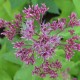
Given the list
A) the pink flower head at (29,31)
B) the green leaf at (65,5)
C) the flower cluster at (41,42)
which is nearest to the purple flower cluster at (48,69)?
the flower cluster at (41,42)

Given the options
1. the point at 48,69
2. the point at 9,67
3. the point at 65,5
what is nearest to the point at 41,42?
the point at 48,69

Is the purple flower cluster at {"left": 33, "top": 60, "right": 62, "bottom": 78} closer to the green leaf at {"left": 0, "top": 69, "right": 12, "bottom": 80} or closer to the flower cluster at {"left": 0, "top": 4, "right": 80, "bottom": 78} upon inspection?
Result: the flower cluster at {"left": 0, "top": 4, "right": 80, "bottom": 78}

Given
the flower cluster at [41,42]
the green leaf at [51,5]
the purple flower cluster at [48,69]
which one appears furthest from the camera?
the green leaf at [51,5]

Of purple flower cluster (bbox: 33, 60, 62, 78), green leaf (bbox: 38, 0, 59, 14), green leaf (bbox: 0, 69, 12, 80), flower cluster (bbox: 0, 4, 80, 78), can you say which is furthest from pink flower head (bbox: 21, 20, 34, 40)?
green leaf (bbox: 0, 69, 12, 80)

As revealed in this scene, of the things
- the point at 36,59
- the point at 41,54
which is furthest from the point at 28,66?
the point at 41,54

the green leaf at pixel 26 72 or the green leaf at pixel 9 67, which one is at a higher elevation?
the green leaf at pixel 9 67

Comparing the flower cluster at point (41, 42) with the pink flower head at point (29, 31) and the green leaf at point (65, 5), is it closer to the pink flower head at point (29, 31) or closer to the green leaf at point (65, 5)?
the pink flower head at point (29, 31)

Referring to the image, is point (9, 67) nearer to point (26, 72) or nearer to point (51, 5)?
point (26, 72)

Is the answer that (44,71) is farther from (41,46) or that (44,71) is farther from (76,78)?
(76,78)
